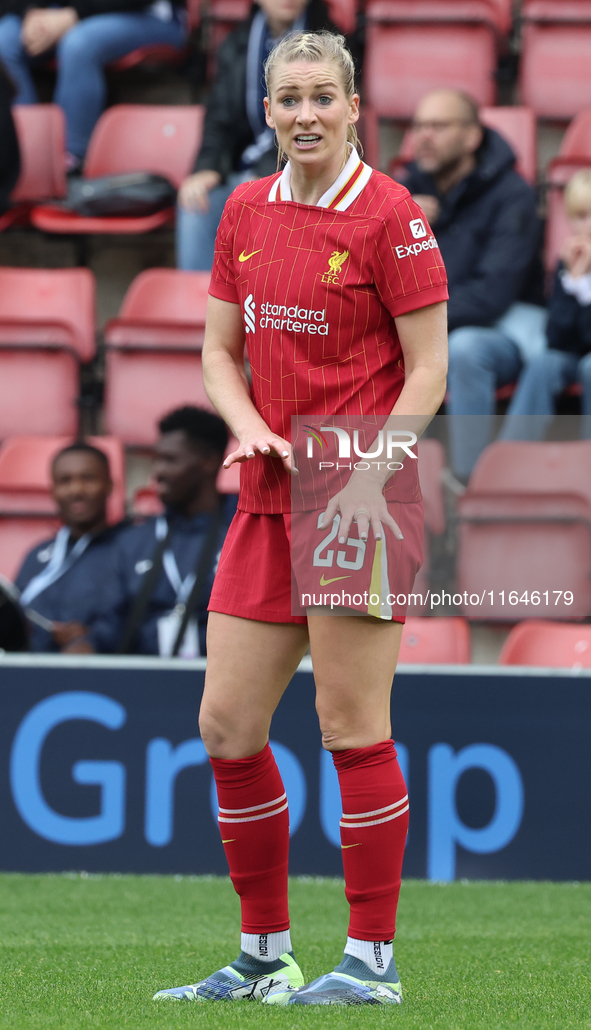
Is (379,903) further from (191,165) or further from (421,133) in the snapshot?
(191,165)

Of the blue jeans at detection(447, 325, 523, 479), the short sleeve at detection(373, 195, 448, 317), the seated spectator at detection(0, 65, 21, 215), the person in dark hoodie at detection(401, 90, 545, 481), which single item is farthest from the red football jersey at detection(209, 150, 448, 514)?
the seated spectator at detection(0, 65, 21, 215)

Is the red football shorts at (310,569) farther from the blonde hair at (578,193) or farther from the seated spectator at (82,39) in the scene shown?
the seated spectator at (82,39)

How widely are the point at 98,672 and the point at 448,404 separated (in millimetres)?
2083

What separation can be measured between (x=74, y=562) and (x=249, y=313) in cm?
253

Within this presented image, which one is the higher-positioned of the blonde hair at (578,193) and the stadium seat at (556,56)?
the stadium seat at (556,56)

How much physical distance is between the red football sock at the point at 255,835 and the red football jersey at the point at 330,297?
46 cm

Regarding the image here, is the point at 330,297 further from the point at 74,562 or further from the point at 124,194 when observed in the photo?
the point at 124,194

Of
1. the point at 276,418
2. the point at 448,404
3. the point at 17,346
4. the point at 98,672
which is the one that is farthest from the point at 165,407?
the point at 276,418

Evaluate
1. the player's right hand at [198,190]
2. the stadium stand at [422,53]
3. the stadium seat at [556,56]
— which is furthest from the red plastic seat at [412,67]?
the player's right hand at [198,190]

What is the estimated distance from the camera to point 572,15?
655cm

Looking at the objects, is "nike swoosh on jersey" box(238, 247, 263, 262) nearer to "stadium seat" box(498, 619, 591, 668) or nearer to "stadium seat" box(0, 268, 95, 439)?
"stadium seat" box(498, 619, 591, 668)

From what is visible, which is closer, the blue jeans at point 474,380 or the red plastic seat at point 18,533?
the blue jeans at point 474,380

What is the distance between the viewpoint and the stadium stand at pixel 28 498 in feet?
16.7

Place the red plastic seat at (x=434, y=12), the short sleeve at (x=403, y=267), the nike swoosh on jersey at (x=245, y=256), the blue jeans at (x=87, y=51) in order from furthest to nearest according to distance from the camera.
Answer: the red plastic seat at (x=434, y=12), the blue jeans at (x=87, y=51), the nike swoosh on jersey at (x=245, y=256), the short sleeve at (x=403, y=267)
